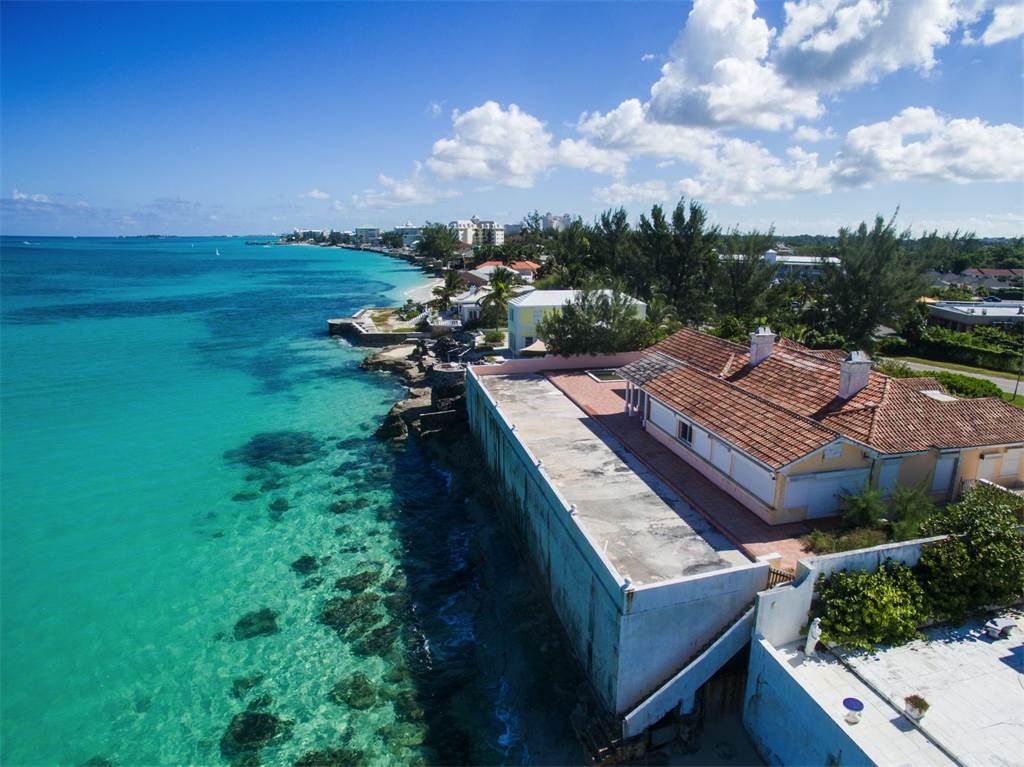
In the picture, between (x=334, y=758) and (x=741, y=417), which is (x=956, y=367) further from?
(x=334, y=758)

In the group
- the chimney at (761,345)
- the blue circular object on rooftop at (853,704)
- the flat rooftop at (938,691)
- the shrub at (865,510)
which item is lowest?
the flat rooftop at (938,691)

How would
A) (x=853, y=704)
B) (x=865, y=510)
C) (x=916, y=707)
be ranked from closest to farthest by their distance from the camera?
(x=916, y=707), (x=853, y=704), (x=865, y=510)

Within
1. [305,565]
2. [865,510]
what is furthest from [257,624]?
[865,510]

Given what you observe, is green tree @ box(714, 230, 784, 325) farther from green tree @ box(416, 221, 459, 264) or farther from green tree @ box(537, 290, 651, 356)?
green tree @ box(416, 221, 459, 264)

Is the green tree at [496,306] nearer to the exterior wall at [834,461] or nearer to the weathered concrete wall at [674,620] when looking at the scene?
the exterior wall at [834,461]

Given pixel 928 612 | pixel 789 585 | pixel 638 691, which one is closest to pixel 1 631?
pixel 638 691

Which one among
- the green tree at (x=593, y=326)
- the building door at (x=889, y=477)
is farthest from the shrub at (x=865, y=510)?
the green tree at (x=593, y=326)

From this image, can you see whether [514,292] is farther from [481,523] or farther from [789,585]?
[789,585]
